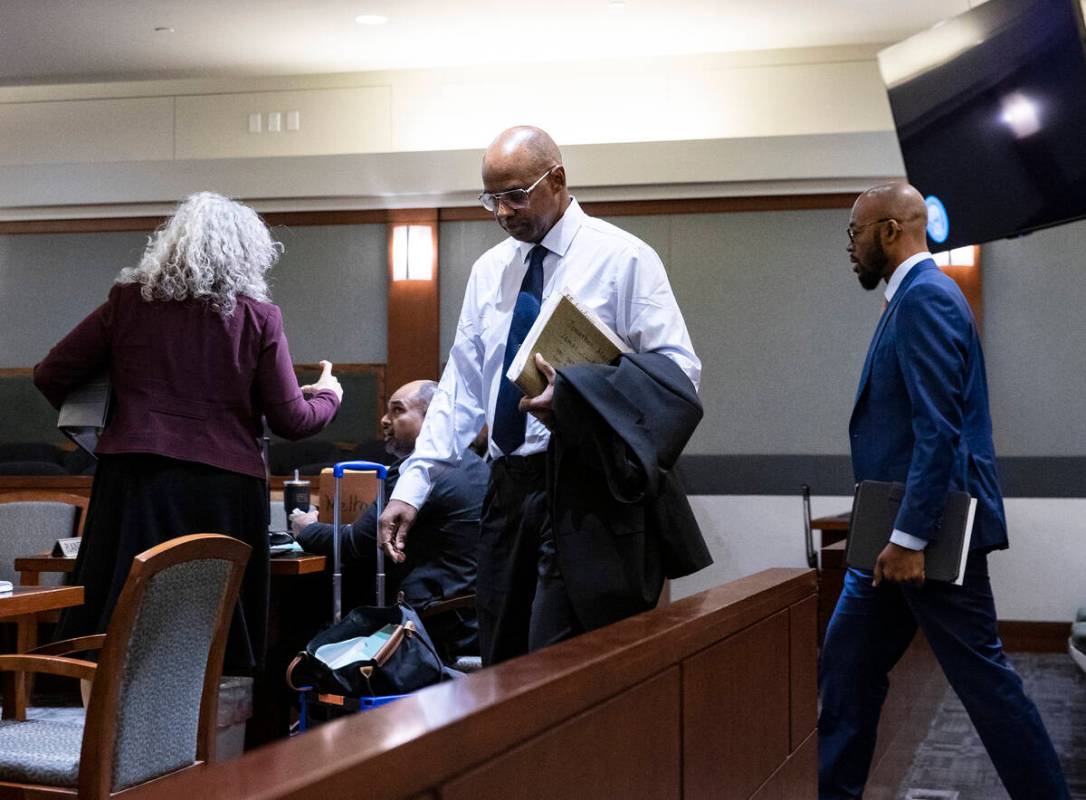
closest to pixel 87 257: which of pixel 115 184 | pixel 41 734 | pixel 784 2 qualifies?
pixel 115 184

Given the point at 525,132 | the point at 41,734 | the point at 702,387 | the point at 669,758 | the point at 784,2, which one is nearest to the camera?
the point at 669,758

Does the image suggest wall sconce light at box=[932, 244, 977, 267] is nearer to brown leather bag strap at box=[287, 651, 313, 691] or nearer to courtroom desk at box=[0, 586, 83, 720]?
brown leather bag strap at box=[287, 651, 313, 691]

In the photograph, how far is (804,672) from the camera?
2.22 m

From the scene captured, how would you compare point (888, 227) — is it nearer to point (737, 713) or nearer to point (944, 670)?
point (944, 670)

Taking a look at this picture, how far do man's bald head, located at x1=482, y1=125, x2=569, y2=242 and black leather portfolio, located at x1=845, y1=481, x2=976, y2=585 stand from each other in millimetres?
965

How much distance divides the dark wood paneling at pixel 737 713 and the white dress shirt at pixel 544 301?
45 centimetres

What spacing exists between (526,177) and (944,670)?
133cm

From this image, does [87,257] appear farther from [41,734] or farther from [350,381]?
[41,734]

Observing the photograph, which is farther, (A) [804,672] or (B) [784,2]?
(B) [784,2]

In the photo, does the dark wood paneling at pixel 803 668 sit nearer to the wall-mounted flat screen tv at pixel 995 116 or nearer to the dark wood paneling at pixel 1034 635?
the wall-mounted flat screen tv at pixel 995 116

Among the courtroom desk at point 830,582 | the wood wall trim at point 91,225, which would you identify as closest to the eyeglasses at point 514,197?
the courtroom desk at point 830,582

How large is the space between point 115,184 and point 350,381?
189cm

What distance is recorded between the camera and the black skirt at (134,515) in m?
2.97

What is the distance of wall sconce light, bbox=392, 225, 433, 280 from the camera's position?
7.85 metres
